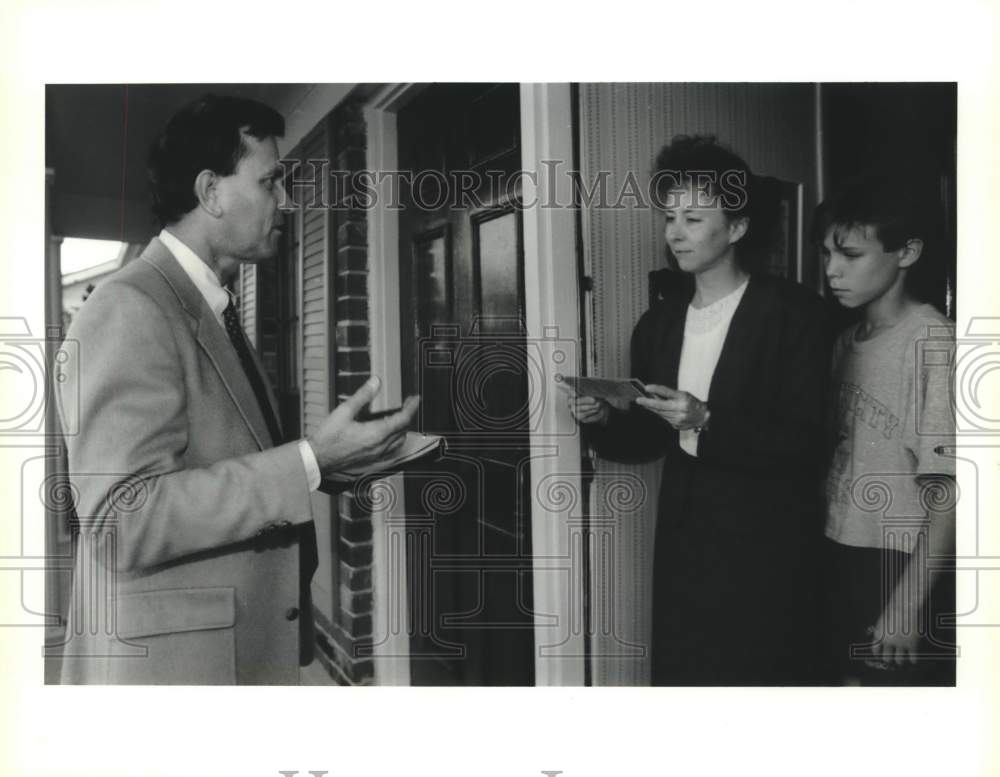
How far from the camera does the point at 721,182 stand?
186 centimetres

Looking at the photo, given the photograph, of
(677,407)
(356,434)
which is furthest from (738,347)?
(356,434)

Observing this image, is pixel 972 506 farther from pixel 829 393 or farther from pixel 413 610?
pixel 413 610

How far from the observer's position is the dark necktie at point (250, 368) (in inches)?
71.3

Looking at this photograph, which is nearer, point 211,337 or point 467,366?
point 211,337

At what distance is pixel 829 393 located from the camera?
184cm

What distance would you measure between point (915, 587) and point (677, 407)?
67cm

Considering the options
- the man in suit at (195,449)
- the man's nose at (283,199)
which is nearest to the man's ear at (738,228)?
the man in suit at (195,449)

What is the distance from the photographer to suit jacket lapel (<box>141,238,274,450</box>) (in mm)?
1755

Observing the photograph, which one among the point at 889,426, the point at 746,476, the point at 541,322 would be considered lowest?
the point at 746,476

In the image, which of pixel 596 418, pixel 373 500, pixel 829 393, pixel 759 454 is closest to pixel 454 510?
pixel 373 500

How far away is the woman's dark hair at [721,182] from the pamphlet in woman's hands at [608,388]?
1.15 feet

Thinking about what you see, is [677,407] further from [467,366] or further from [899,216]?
[899,216]

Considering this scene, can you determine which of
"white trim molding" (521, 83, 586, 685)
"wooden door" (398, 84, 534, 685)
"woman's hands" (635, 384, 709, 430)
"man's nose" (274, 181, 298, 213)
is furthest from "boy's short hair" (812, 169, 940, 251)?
"man's nose" (274, 181, 298, 213)
